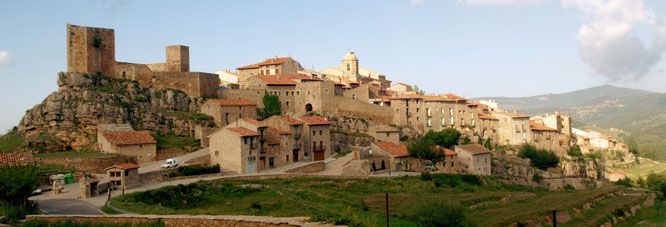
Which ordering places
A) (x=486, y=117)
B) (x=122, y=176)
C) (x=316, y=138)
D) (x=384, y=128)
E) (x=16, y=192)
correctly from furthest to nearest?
1. (x=486, y=117)
2. (x=384, y=128)
3. (x=316, y=138)
4. (x=122, y=176)
5. (x=16, y=192)

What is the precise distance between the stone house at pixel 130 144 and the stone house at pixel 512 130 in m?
48.1

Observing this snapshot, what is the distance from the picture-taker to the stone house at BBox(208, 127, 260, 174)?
59406 mm

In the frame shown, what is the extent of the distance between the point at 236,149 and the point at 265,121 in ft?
29.8

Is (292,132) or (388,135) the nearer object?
(292,132)

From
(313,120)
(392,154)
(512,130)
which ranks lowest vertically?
(392,154)

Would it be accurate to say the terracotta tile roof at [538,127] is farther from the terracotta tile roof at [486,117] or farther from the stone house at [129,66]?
the stone house at [129,66]

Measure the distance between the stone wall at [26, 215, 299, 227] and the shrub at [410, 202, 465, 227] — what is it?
11.3 metres

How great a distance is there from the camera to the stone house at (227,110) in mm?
72500

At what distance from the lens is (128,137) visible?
61.9 m

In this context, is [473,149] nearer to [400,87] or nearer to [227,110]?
[227,110]

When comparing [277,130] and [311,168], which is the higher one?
[277,130]

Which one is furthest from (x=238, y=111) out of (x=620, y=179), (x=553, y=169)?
(x=620, y=179)

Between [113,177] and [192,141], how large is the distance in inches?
686

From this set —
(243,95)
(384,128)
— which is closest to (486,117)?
(384,128)
